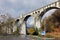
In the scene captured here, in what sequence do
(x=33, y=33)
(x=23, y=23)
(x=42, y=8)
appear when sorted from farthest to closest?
(x=23, y=23) < (x=42, y=8) < (x=33, y=33)

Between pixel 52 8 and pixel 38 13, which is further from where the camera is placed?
pixel 38 13

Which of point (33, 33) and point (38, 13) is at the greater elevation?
point (38, 13)

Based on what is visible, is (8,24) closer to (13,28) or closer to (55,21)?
(13,28)

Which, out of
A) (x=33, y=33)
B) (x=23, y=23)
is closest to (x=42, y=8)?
(x=33, y=33)

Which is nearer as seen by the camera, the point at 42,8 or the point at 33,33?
the point at 33,33

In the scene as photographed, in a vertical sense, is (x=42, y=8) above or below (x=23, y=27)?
above

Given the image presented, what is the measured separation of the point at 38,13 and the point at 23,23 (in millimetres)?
19486

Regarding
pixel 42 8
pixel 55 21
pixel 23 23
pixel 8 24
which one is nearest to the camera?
pixel 55 21

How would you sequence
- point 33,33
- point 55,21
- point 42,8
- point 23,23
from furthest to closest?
1. point 23,23
2. point 42,8
3. point 33,33
4. point 55,21

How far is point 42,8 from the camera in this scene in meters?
71.9

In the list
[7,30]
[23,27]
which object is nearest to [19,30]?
[23,27]

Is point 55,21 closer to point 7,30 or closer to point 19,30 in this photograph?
point 19,30

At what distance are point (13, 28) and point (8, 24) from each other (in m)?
4.26

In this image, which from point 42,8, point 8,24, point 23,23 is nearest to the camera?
point 42,8
